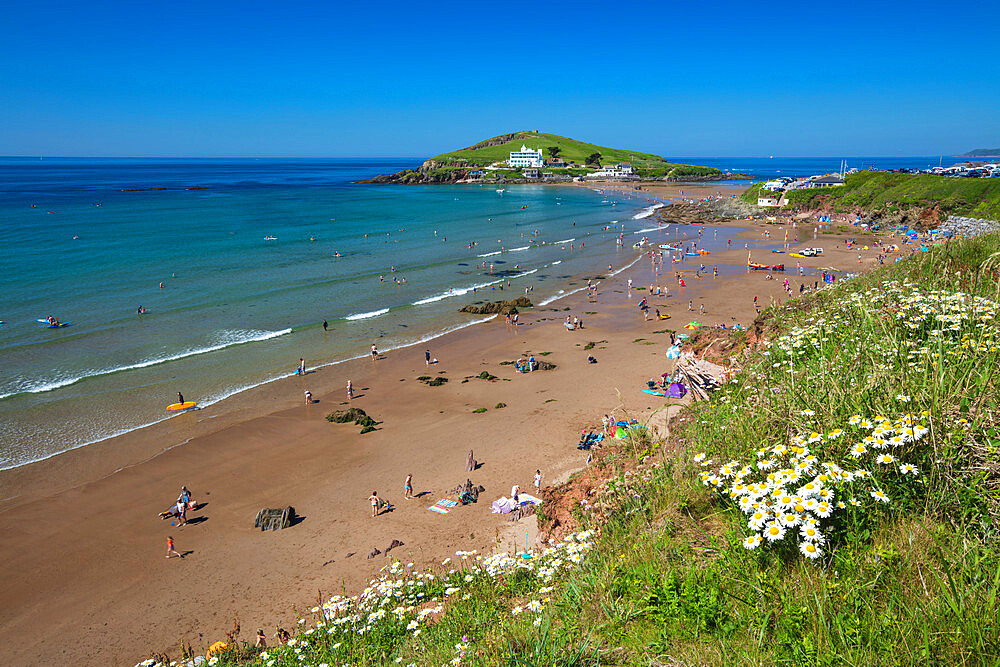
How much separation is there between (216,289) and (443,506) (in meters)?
33.6

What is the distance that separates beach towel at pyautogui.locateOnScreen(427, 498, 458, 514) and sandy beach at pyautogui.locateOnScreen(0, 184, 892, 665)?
0.23m

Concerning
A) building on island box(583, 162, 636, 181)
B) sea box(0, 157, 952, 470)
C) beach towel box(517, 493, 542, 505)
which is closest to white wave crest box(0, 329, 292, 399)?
sea box(0, 157, 952, 470)

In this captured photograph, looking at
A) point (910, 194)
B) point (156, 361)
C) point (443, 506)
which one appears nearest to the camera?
point (443, 506)

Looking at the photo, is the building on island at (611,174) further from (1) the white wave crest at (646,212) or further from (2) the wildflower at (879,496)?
(2) the wildflower at (879,496)

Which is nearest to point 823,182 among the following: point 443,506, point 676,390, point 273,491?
point 676,390

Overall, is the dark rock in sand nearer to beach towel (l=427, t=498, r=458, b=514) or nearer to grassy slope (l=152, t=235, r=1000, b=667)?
beach towel (l=427, t=498, r=458, b=514)

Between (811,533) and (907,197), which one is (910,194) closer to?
(907,197)

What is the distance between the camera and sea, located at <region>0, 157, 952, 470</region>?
79.6 ft

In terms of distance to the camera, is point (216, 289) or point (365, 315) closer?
point (365, 315)

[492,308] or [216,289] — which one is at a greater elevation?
[216,289]

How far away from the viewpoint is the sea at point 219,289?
2425 centimetres

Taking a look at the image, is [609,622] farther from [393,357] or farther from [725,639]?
[393,357]

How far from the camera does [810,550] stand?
3.93 metres

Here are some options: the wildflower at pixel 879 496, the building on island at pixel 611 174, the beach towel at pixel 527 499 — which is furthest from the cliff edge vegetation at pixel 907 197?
the building on island at pixel 611 174
